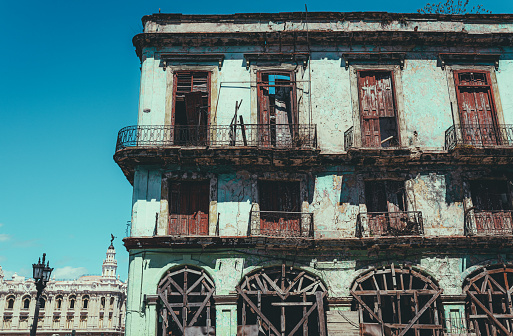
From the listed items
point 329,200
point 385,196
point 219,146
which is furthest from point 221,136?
point 385,196

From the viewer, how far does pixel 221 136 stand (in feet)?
56.6

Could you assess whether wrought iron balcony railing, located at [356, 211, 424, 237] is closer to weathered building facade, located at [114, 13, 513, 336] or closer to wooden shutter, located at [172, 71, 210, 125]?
weathered building facade, located at [114, 13, 513, 336]

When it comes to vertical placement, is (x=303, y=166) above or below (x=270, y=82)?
below

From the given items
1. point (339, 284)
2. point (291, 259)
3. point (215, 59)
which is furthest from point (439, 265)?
point (215, 59)

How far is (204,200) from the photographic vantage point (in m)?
16.9

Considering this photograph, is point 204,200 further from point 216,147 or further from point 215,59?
point 215,59

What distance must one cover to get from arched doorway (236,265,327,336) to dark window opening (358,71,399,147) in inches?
202

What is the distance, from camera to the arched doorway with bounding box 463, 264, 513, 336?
1559 cm

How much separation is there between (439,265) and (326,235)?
369cm

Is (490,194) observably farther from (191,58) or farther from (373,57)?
(191,58)

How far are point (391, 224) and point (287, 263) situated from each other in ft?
12.0

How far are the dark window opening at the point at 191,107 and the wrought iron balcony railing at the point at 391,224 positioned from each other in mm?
5905

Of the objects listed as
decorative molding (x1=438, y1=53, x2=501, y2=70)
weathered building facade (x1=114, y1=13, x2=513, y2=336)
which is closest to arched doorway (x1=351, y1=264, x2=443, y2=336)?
weathered building facade (x1=114, y1=13, x2=513, y2=336)

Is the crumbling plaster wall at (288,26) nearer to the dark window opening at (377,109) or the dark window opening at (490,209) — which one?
the dark window opening at (377,109)
